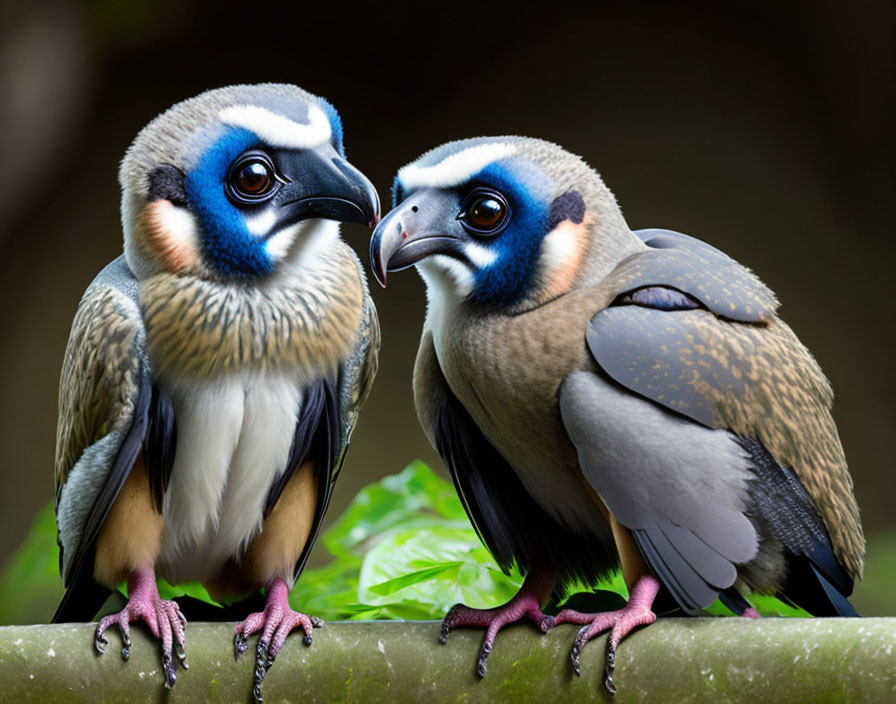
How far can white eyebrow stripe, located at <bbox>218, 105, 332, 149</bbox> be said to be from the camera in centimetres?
142

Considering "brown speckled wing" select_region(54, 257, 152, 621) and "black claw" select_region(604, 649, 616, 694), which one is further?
"brown speckled wing" select_region(54, 257, 152, 621)

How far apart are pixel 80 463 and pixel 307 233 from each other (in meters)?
0.41

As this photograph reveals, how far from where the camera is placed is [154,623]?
55.1 inches

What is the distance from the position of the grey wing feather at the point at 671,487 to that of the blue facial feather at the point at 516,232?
181 mm

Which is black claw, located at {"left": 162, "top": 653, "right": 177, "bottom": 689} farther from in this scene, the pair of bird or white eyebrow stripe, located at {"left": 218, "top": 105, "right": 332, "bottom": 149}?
white eyebrow stripe, located at {"left": 218, "top": 105, "right": 332, "bottom": 149}

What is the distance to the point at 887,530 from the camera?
310 cm

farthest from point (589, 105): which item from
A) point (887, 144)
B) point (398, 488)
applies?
point (398, 488)

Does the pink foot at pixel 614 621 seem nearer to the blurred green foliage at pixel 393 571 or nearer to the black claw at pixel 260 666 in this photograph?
the blurred green foliage at pixel 393 571

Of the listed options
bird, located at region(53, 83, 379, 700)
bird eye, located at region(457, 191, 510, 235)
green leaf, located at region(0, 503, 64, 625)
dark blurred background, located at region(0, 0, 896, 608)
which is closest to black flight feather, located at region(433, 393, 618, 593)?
bird, located at region(53, 83, 379, 700)

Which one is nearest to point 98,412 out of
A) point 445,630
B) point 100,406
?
point 100,406

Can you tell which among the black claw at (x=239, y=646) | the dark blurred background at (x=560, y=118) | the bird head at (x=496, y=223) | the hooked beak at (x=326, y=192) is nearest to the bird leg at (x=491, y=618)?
the black claw at (x=239, y=646)

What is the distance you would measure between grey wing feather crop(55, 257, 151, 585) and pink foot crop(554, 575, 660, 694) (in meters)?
0.57

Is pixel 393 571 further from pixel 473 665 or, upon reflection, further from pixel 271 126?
pixel 271 126

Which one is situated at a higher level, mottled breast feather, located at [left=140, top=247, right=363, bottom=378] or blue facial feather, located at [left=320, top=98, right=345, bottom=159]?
blue facial feather, located at [left=320, top=98, right=345, bottom=159]
